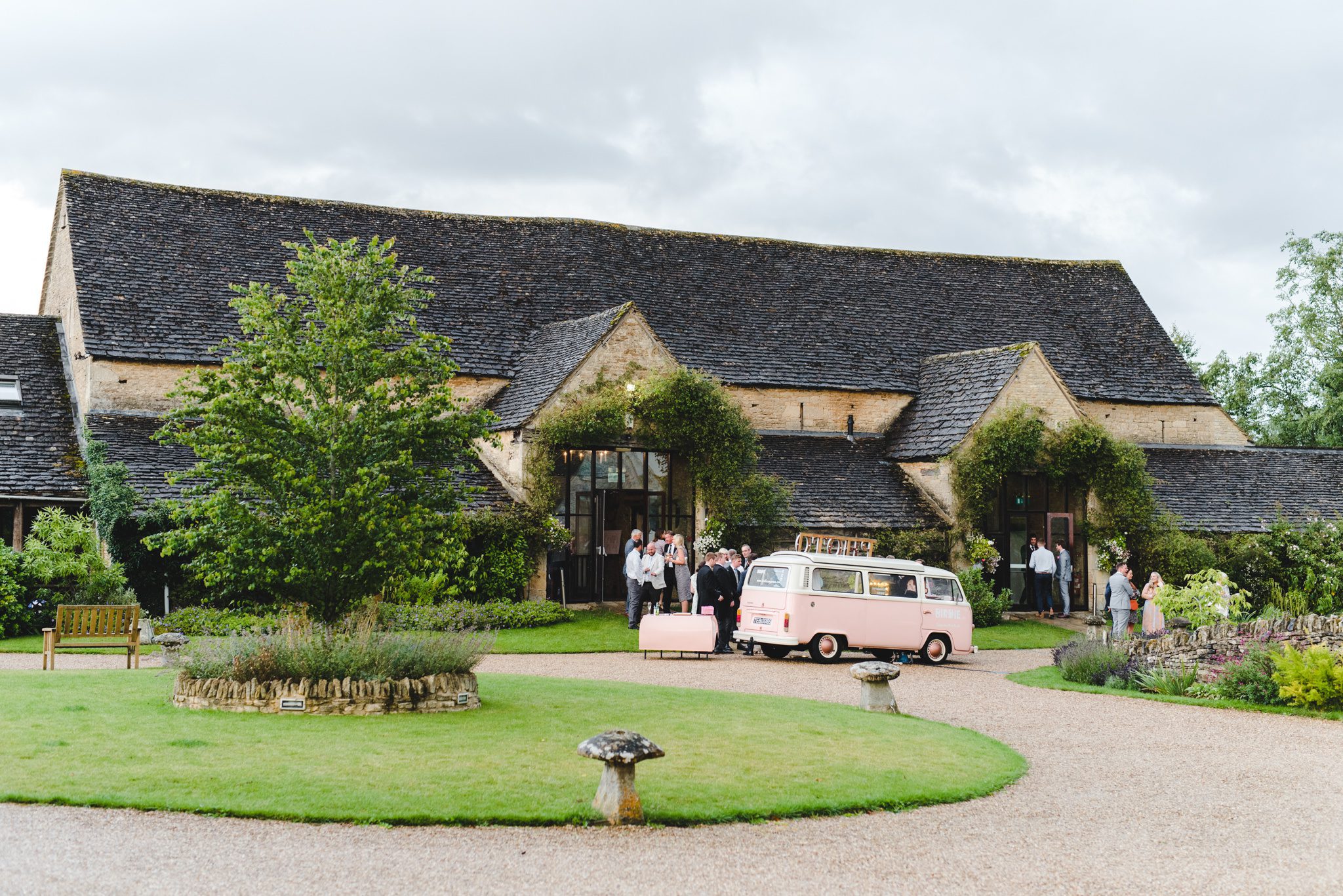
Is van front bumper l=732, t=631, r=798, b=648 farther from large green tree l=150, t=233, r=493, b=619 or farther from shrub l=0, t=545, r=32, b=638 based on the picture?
shrub l=0, t=545, r=32, b=638

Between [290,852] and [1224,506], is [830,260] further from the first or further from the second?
[290,852]

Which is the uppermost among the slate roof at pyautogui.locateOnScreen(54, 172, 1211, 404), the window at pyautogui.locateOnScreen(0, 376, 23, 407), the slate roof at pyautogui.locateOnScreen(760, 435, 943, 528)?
the slate roof at pyautogui.locateOnScreen(54, 172, 1211, 404)

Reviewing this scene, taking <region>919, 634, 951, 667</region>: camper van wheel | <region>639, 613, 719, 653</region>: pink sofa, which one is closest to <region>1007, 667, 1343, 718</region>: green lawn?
<region>919, 634, 951, 667</region>: camper van wheel

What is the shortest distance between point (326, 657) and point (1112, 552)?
848 inches

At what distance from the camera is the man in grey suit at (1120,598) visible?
2344cm

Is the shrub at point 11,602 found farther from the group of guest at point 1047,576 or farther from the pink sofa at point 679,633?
the group of guest at point 1047,576

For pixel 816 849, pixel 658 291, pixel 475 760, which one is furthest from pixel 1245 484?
pixel 816 849

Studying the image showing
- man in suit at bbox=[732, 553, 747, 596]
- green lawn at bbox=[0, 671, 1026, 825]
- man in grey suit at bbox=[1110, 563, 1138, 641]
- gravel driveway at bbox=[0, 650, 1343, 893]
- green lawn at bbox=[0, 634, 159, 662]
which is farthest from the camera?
man in grey suit at bbox=[1110, 563, 1138, 641]

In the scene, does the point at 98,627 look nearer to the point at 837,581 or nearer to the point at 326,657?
the point at 326,657

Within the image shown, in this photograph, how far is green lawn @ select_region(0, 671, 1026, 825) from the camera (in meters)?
9.55

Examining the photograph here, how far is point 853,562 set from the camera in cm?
2155

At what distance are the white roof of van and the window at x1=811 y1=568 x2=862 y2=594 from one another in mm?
137

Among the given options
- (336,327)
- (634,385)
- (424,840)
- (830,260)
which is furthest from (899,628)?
(830,260)

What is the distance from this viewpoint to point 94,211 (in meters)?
31.4
